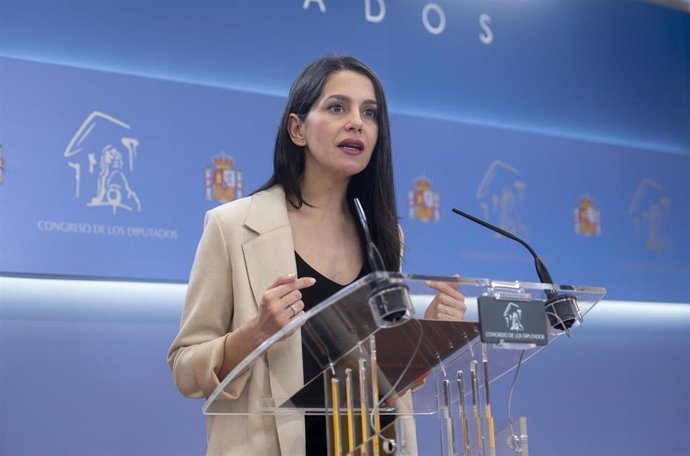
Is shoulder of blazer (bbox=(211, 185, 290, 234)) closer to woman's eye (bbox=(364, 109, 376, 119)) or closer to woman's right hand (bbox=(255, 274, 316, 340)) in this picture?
woman's eye (bbox=(364, 109, 376, 119))

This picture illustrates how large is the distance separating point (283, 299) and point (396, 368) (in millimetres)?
213

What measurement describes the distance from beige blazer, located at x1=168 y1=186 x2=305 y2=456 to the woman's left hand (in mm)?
358

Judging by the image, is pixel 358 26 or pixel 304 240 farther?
pixel 358 26

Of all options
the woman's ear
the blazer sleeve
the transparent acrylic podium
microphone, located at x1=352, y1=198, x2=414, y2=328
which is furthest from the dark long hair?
microphone, located at x1=352, y1=198, x2=414, y2=328

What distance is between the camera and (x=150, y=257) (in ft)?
10.4

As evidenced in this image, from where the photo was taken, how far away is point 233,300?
6.73 ft

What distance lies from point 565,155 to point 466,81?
1.81ft

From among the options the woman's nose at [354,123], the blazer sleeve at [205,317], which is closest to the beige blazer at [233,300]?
the blazer sleeve at [205,317]

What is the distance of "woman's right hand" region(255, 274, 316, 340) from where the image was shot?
1.61 meters

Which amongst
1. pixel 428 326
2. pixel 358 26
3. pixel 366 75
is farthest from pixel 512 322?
pixel 358 26

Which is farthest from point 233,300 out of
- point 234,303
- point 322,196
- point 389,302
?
point 389,302

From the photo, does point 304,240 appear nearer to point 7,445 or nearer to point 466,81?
point 7,445

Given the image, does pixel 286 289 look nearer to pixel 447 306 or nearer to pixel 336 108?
pixel 447 306

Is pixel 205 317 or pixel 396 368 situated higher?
pixel 205 317
